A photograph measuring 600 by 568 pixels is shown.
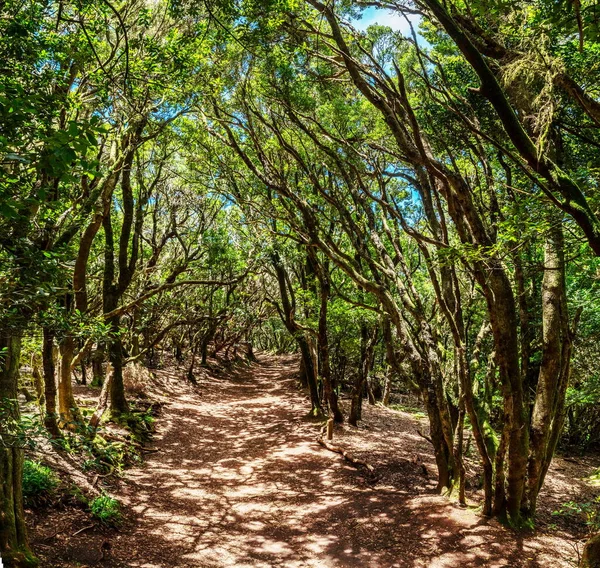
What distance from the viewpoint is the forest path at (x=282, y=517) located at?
5926 mm

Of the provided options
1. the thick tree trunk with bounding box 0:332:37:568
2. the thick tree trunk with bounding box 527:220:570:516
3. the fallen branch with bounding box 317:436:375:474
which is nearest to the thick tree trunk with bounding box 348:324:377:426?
the fallen branch with bounding box 317:436:375:474

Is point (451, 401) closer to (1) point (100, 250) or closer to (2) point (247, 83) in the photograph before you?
(2) point (247, 83)

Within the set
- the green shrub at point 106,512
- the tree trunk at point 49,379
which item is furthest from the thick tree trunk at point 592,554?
the tree trunk at point 49,379

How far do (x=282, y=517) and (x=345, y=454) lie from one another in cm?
328

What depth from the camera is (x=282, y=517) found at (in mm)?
7750

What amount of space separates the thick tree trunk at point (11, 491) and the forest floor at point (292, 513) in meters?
0.53

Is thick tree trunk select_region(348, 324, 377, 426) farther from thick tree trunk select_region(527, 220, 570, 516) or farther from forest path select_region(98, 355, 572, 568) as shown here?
thick tree trunk select_region(527, 220, 570, 516)

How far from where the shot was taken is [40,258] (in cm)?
336

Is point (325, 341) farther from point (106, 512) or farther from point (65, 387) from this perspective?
point (106, 512)

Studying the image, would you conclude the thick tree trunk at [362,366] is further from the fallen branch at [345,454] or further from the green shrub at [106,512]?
the green shrub at [106,512]

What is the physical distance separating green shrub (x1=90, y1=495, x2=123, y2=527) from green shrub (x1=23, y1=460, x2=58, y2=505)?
68cm

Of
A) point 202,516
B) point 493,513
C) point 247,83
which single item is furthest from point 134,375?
point 493,513

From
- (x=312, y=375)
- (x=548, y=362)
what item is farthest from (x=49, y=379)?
(x=312, y=375)

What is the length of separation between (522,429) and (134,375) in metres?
13.4
